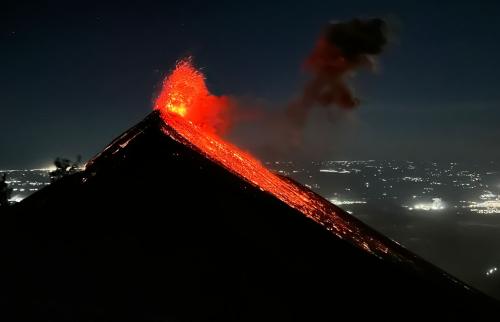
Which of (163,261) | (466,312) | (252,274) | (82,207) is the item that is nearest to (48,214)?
(82,207)

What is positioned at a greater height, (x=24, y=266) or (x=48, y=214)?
(x=48, y=214)

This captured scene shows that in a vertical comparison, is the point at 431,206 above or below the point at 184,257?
above

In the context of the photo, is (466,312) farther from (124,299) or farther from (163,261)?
(124,299)

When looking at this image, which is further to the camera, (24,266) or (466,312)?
(466,312)

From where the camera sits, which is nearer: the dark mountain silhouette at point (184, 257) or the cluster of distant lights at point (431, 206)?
the dark mountain silhouette at point (184, 257)

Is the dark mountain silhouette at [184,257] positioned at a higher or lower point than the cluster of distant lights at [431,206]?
lower

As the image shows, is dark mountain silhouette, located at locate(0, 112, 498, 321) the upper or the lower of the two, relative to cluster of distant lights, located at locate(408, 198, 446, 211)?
lower

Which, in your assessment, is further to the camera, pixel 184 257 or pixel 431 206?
pixel 431 206

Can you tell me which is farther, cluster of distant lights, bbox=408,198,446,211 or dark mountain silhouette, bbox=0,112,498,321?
cluster of distant lights, bbox=408,198,446,211
